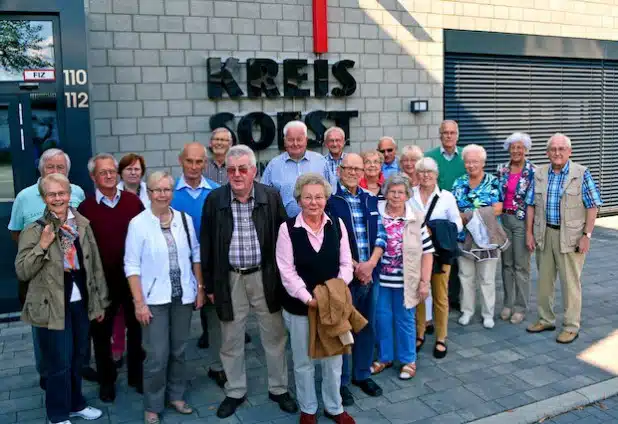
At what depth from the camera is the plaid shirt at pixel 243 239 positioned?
4.06 metres

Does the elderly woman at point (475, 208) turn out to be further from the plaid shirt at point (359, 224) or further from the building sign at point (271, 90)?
the building sign at point (271, 90)

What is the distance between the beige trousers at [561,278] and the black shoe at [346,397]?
247 centimetres

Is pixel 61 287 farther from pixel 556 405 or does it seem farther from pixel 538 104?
pixel 538 104

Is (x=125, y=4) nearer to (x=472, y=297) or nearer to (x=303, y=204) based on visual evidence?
(x=303, y=204)

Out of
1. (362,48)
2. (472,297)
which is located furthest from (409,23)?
(472,297)

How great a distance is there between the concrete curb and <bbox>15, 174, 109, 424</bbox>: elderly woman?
9.07 ft

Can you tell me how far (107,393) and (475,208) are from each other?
3.66 meters

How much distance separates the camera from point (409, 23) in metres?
9.16

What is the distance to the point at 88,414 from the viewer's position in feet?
13.6

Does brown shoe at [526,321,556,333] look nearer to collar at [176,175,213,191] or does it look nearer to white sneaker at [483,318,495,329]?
white sneaker at [483,318,495,329]

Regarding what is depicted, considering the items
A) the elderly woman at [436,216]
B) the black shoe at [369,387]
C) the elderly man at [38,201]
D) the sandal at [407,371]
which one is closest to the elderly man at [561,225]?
the elderly woman at [436,216]

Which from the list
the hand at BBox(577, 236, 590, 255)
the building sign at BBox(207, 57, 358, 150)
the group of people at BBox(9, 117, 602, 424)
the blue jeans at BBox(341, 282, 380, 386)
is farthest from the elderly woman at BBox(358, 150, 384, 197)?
the building sign at BBox(207, 57, 358, 150)

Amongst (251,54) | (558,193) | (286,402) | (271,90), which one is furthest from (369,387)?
(251,54)

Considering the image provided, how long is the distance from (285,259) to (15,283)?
12.9 ft
